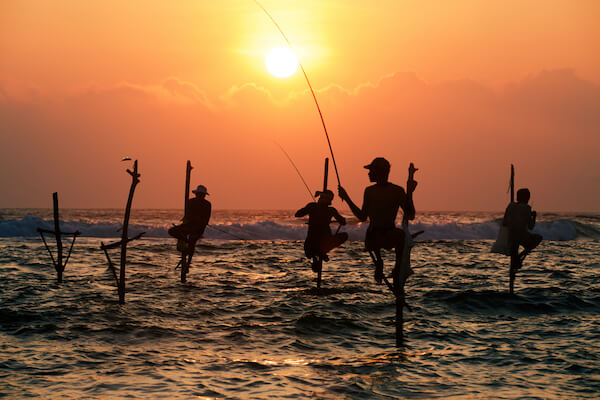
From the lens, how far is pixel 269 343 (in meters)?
12.1

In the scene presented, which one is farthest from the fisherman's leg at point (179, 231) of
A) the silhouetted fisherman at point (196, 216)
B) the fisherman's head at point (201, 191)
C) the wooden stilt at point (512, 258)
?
the wooden stilt at point (512, 258)

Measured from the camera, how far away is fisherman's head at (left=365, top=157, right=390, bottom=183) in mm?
10102

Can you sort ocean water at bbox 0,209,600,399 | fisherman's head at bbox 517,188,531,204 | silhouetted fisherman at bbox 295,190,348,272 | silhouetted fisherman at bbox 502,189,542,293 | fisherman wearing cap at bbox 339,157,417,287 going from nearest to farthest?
ocean water at bbox 0,209,600,399 < fisherman wearing cap at bbox 339,157,417,287 < silhouetted fisherman at bbox 295,190,348,272 < fisherman's head at bbox 517,188,531,204 < silhouetted fisherman at bbox 502,189,542,293

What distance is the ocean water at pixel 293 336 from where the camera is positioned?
368 inches

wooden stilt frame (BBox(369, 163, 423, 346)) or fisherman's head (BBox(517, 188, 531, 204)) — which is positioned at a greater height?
fisherman's head (BBox(517, 188, 531, 204))

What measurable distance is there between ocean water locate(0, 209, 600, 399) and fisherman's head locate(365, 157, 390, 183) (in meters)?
3.27

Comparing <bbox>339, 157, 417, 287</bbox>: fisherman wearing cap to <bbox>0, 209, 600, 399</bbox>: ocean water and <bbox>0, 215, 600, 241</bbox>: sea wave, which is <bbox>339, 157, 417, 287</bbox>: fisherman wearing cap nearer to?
Answer: <bbox>0, 209, 600, 399</bbox>: ocean water

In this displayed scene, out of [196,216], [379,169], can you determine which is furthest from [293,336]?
[196,216]

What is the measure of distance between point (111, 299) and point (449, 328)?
9.32 meters

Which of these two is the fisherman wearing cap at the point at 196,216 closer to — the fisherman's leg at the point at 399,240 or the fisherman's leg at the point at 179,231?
the fisherman's leg at the point at 179,231

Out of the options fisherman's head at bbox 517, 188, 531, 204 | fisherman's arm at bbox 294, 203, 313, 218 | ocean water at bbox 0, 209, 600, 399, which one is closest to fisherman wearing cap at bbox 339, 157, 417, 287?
ocean water at bbox 0, 209, 600, 399

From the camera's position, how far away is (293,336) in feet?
42.1

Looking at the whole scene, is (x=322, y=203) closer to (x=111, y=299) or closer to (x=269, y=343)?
(x=269, y=343)

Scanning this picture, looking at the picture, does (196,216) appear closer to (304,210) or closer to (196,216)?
(196,216)
